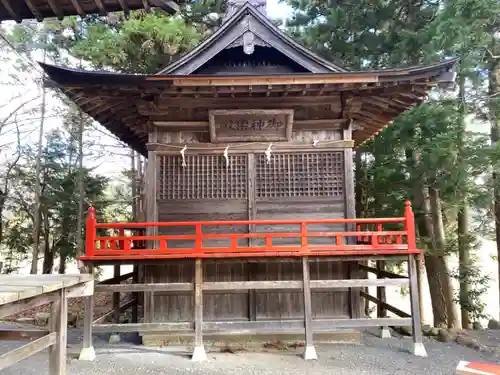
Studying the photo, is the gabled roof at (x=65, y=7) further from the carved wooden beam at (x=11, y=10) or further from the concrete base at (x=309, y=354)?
the concrete base at (x=309, y=354)

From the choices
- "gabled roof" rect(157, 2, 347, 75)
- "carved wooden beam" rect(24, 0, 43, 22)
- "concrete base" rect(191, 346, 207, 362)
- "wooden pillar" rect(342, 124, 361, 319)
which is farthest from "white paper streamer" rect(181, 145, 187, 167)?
"carved wooden beam" rect(24, 0, 43, 22)

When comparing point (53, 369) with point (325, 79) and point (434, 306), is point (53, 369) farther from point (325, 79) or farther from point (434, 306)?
point (434, 306)

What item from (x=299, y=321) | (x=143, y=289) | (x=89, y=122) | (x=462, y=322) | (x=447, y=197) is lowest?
(x=462, y=322)

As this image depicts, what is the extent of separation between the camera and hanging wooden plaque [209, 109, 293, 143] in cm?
753

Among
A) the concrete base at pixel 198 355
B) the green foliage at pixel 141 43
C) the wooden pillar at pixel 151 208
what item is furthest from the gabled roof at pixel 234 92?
the green foliage at pixel 141 43

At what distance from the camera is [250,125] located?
7770mm

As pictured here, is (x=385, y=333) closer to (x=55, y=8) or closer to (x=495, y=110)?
(x=495, y=110)

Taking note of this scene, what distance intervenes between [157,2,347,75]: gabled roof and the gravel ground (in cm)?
534

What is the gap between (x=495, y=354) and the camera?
7223 millimetres

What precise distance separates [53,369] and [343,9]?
12.3 meters

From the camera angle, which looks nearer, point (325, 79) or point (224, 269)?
point (325, 79)

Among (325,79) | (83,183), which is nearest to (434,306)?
(325,79)

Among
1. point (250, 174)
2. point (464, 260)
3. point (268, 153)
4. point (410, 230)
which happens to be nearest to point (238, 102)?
point (268, 153)

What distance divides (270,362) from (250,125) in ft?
14.6
